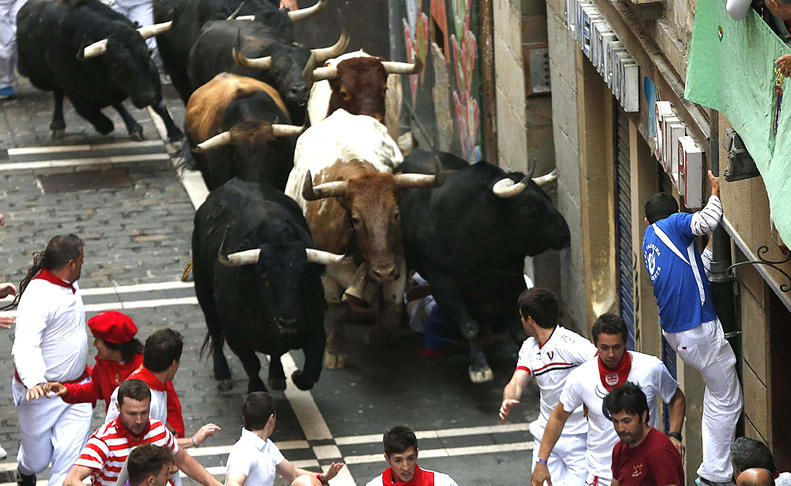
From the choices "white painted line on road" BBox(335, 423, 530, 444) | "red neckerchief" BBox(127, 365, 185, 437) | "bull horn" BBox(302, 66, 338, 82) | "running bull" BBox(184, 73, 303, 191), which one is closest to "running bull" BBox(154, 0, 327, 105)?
"running bull" BBox(184, 73, 303, 191)

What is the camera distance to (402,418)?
1412 cm

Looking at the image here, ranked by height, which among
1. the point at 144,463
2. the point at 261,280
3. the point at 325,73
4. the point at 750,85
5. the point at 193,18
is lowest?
the point at 261,280

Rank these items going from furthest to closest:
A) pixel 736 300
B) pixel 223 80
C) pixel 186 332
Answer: pixel 223 80
pixel 186 332
pixel 736 300

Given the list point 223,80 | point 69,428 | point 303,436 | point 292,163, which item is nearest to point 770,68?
point 69,428

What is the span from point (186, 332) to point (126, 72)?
5911 mm

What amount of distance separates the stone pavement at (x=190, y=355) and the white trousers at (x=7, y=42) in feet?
5.36

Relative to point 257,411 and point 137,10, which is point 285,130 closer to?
point 257,411

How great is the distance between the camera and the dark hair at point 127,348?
34.7 feet

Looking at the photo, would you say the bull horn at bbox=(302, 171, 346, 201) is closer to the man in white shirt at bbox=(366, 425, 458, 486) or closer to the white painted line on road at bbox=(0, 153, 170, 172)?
the man in white shirt at bbox=(366, 425, 458, 486)

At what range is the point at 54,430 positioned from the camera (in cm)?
1141

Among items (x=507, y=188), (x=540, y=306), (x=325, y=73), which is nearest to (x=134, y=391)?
(x=540, y=306)

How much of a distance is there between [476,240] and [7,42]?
484 inches

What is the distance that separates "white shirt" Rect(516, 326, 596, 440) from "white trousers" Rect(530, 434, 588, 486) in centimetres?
20

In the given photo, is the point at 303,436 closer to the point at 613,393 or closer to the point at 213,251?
the point at 213,251
